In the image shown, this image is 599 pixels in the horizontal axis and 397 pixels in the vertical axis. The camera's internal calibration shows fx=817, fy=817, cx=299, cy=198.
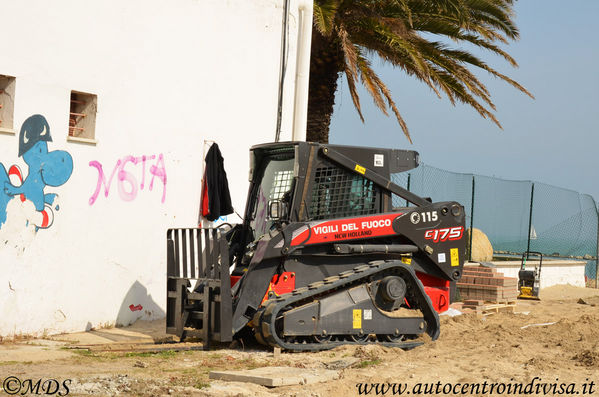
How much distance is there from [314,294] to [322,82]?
9555 mm

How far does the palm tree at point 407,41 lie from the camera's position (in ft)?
56.6

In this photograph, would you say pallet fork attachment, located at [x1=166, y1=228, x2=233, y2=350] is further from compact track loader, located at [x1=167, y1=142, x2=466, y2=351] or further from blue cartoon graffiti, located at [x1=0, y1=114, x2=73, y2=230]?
blue cartoon graffiti, located at [x1=0, y1=114, x2=73, y2=230]

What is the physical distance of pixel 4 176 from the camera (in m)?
10.7

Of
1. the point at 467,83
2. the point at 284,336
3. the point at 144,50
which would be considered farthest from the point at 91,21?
the point at 467,83

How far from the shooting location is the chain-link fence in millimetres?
19281

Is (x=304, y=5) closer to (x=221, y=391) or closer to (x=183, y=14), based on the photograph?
(x=183, y=14)

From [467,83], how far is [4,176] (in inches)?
421

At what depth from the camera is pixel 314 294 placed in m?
9.80

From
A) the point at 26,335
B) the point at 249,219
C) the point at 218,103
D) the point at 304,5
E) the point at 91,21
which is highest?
the point at 304,5

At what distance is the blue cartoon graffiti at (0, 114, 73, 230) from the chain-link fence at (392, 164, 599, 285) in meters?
8.65

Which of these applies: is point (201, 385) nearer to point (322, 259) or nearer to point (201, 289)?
point (201, 289)

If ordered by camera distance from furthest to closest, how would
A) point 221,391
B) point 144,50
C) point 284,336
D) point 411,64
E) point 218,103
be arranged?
point 411,64 → point 218,103 → point 144,50 → point 284,336 → point 221,391

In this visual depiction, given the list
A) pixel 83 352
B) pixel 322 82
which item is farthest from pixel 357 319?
pixel 322 82

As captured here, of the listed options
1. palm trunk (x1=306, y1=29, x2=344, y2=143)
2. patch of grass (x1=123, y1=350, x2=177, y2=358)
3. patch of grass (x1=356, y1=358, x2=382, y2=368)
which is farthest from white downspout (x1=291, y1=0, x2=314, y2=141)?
patch of grass (x1=356, y1=358, x2=382, y2=368)
